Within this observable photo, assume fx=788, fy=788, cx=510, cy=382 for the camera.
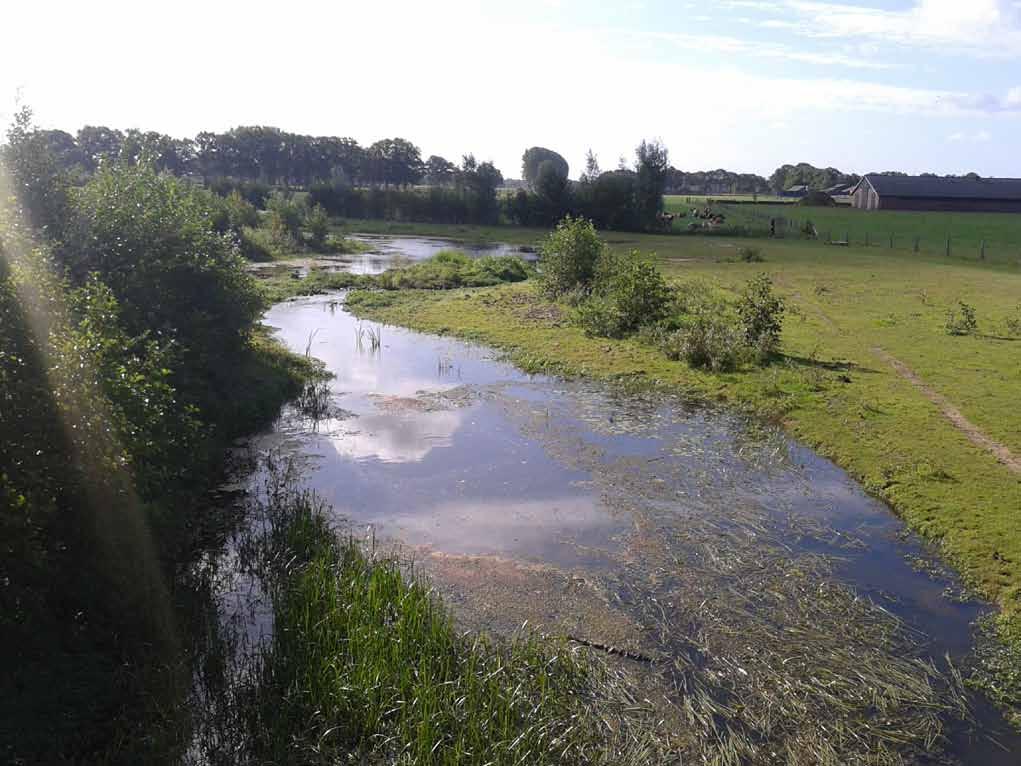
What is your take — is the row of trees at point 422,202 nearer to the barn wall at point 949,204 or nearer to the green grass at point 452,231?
the green grass at point 452,231

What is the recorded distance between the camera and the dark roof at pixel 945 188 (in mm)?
91375

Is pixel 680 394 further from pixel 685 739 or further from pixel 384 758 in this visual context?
pixel 384 758

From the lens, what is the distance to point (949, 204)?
301ft

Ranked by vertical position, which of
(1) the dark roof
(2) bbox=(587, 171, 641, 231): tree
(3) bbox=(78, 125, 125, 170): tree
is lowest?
(2) bbox=(587, 171, 641, 231): tree

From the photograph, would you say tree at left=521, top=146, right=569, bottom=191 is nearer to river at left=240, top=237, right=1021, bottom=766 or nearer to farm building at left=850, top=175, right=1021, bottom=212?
farm building at left=850, top=175, right=1021, bottom=212

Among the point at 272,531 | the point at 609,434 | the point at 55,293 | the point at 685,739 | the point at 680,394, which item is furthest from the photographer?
the point at 680,394

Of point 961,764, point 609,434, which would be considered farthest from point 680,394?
point 961,764

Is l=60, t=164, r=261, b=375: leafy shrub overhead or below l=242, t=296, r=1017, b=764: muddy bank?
overhead

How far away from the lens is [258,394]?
19.2 meters

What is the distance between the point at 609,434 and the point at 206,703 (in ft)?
37.4

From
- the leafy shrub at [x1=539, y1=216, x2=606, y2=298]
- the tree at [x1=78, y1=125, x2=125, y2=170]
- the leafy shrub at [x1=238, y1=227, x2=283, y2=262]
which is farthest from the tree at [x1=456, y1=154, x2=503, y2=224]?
the leafy shrub at [x1=539, y1=216, x2=606, y2=298]

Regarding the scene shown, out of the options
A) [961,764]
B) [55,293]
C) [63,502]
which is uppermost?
[55,293]

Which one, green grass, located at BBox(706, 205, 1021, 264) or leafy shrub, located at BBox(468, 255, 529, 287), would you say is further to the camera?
green grass, located at BBox(706, 205, 1021, 264)

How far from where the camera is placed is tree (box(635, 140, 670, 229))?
83062mm
